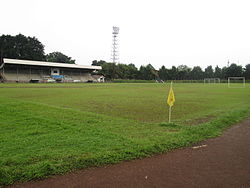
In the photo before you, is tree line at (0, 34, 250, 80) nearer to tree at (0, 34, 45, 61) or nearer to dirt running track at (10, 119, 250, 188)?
tree at (0, 34, 45, 61)

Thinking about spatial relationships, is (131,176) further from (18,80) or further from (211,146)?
(18,80)

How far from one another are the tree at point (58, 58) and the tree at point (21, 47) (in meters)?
12.8

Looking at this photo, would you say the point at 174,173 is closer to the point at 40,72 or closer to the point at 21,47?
the point at 40,72

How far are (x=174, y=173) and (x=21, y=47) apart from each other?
328 feet

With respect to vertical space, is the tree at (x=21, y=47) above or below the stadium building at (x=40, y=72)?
above

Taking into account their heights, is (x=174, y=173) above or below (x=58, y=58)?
below

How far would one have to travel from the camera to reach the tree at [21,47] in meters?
85.2

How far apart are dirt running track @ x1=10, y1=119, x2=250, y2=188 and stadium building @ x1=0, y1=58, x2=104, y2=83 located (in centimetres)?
6669

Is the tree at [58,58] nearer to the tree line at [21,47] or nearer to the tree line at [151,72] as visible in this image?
the tree line at [21,47]

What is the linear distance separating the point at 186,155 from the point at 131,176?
1.71 m

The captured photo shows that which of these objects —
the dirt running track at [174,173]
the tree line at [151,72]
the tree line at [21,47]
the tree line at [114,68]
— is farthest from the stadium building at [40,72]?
the dirt running track at [174,173]

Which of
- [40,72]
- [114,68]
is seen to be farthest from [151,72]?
[40,72]

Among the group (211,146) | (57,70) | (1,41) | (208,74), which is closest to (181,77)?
(208,74)

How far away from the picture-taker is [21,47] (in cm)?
8875
